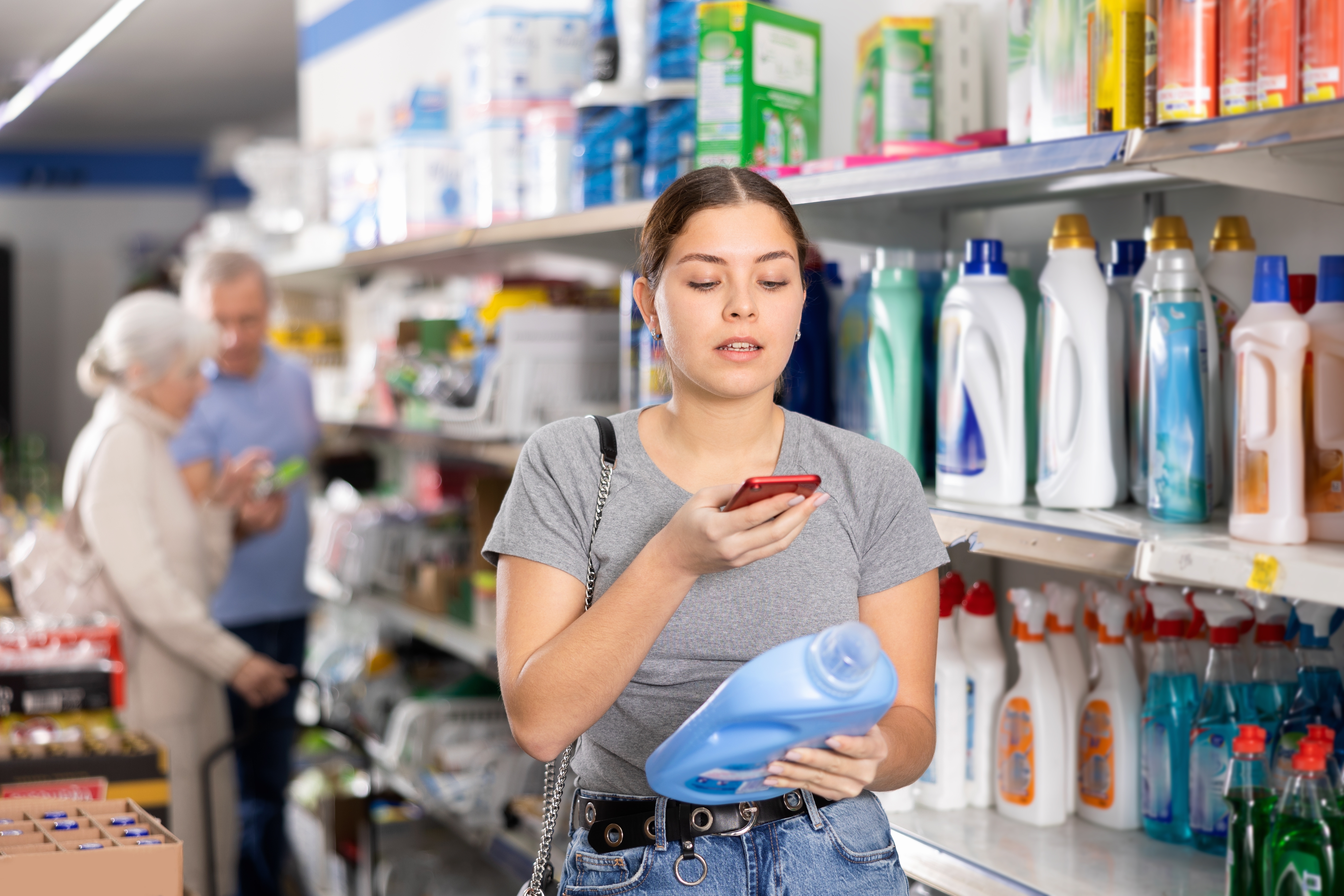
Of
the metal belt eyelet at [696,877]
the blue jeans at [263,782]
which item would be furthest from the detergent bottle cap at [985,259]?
the blue jeans at [263,782]

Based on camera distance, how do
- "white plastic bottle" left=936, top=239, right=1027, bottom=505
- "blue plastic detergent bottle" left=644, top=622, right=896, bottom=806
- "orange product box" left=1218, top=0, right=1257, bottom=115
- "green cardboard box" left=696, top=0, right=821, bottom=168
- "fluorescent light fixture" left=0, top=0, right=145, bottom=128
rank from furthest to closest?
"fluorescent light fixture" left=0, top=0, right=145, bottom=128
"green cardboard box" left=696, top=0, right=821, bottom=168
"white plastic bottle" left=936, top=239, right=1027, bottom=505
"orange product box" left=1218, top=0, right=1257, bottom=115
"blue plastic detergent bottle" left=644, top=622, right=896, bottom=806

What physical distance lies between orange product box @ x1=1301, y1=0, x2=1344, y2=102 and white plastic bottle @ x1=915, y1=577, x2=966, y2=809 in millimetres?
933

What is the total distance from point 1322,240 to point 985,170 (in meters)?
0.57

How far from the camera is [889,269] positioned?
202cm

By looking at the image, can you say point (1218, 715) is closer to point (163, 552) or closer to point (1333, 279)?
point (1333, 279)

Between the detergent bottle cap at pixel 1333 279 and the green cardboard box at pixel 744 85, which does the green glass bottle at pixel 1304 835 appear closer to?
the detergent bottle cap at pixel 1333 279

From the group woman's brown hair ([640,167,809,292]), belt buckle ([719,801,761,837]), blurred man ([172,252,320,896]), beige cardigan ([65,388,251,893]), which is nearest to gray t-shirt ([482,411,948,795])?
belt buckle ([719,801,761,837])

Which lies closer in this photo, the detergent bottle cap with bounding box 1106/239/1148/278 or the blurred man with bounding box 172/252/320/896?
the detergent bottle cap with bounding box 1106/239/1148/278

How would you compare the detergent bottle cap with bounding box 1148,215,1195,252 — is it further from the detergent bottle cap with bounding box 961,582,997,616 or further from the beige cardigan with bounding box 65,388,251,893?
the beige cardigan with bounding box 65,388,251,893

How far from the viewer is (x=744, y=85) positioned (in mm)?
2209

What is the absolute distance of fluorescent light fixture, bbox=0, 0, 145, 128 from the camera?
641 centimetres

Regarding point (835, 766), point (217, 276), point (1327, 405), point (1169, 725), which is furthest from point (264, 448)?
point (1327, 405)

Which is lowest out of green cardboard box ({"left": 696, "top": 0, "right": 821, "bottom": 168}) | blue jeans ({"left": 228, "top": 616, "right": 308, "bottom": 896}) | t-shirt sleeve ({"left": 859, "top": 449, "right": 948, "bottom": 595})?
blue jeans ({"left": 228, "top": 616, "right": 308, "bottom": 896})

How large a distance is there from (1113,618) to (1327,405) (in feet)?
1.71
